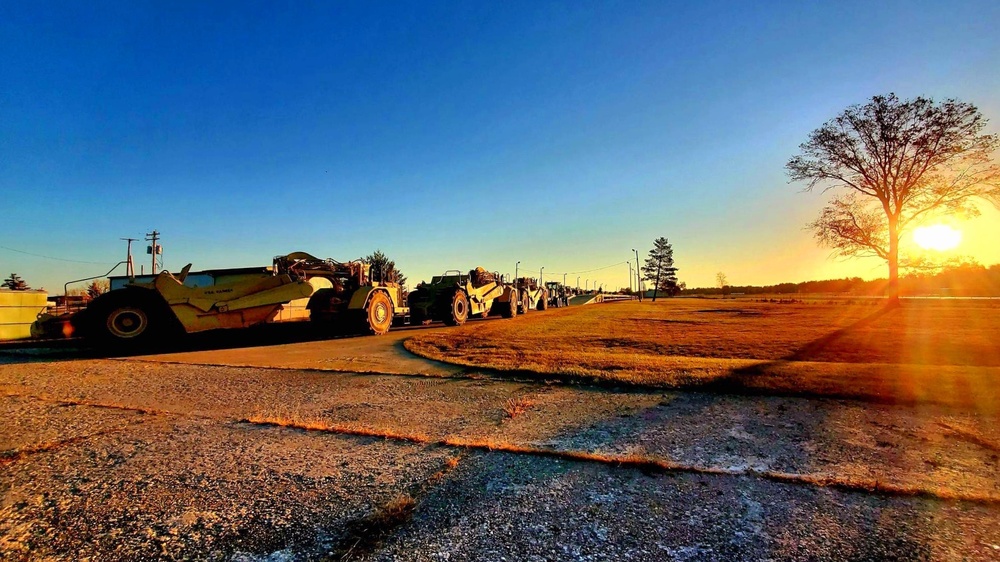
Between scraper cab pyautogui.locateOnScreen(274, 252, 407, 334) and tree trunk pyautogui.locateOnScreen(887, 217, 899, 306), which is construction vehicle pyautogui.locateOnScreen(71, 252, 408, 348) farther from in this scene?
tree trunk pyautogui.locateOnScreen(887, 217, 899, 306)

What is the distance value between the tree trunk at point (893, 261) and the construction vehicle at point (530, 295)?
16070 mm

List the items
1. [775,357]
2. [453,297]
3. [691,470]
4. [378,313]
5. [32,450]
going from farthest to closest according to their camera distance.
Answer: [453,297], [378,313], [775,357], [32,450], [691,470]

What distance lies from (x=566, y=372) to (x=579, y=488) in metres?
3.54

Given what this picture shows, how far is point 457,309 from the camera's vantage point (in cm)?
1638

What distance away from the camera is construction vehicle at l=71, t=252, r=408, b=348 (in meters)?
9.22

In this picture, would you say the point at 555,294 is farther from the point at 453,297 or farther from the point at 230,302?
the point at 230,302

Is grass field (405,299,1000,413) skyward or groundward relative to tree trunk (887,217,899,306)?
groundward

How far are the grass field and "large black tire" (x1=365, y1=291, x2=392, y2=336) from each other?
226cm

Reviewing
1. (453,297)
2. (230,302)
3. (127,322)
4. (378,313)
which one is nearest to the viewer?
(127,322)

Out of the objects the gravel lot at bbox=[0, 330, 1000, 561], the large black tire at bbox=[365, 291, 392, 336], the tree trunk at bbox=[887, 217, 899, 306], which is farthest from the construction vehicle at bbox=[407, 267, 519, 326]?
the tree trunk at bbox=[887, 217, 899, 306]

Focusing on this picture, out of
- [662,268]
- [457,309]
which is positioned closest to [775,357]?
[457,309]

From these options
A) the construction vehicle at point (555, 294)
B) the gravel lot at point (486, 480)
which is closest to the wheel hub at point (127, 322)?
the gravel lot at point (486, 480)

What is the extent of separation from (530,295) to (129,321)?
20813 mm

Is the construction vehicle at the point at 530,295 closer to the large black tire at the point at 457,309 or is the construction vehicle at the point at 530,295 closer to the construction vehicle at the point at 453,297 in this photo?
the construction vehicle at the point at 453,297
